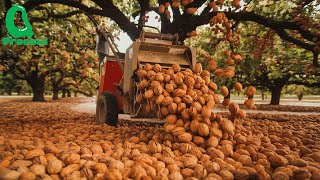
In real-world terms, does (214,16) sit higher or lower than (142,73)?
higher

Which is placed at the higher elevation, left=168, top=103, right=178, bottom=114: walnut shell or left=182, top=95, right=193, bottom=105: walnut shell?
left=182, top=95, right=193, bottom=105: walnut shell

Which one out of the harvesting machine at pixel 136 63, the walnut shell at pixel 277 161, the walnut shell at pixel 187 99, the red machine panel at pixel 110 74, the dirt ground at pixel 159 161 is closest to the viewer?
the dirt ground at pixel 159 161

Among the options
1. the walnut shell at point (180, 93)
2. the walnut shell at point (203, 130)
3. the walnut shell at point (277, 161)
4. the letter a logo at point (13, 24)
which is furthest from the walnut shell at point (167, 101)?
the letter a logo at point (13, 24)

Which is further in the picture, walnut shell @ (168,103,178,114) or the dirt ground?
walnut shell @ (168,103,178,114)

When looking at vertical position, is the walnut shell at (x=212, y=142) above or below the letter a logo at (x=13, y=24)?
below

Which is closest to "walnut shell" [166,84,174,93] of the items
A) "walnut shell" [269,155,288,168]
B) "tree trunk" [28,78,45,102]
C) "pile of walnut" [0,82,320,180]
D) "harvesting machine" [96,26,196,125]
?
"pile of walnut" [0,82,320,180]

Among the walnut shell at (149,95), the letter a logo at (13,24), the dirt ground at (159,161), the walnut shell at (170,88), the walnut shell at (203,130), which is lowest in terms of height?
the dirt ground at (159,161)

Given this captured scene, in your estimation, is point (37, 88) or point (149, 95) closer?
point (149, 95)

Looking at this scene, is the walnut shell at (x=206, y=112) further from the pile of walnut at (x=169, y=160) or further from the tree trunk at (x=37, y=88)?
the tree trunk at (x=37, y=88)

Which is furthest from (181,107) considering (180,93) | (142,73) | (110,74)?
(110,74)

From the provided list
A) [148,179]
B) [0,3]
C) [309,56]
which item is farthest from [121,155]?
[309,56]

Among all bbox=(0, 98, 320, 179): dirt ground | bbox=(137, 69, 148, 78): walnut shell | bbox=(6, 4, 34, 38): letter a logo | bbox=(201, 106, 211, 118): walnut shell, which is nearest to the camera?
bbox=(0, 98, 320, 179): dirt ground

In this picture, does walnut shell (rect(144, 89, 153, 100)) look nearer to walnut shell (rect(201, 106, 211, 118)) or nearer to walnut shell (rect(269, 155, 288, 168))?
walnut shell (rect(201, 106, 211, 118))

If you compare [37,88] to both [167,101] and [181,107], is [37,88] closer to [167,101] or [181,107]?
[167,101]
